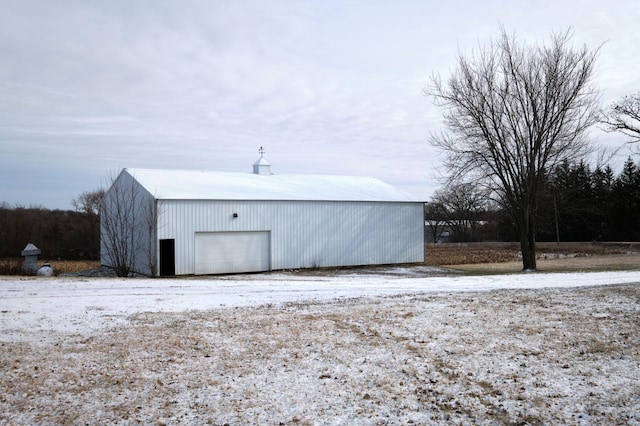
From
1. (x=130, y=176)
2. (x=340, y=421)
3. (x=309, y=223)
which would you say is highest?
(x=130, y=176)

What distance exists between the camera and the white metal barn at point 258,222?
2131cm

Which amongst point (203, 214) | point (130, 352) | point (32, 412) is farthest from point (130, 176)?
point (32, 412)

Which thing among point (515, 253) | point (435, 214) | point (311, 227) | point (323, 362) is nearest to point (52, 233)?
point (311, 227)

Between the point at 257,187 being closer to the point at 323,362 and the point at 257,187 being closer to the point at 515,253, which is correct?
the point at 323,362

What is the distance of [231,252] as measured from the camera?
2253 centimetres

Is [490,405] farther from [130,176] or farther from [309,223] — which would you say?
[130,176]

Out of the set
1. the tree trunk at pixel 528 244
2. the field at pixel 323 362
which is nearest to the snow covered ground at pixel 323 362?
the field at pixel 323 362

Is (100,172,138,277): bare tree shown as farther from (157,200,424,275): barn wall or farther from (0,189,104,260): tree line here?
(0,189,104,260): tree line

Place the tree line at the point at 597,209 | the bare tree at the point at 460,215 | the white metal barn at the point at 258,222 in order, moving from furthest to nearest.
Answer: the bare tree at the point at 460,215 → the tree line at the point at 597,209 → the white metal barn at the point at 258,222

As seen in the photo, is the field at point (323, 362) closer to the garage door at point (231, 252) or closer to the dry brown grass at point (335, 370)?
the dry brown grass at point (335, 370)

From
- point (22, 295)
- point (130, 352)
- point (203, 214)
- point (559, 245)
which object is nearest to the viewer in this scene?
point (130, 352)

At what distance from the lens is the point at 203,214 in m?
21.8

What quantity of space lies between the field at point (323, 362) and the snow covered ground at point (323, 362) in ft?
0.06

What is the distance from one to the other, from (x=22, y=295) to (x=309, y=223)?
15.3 m
